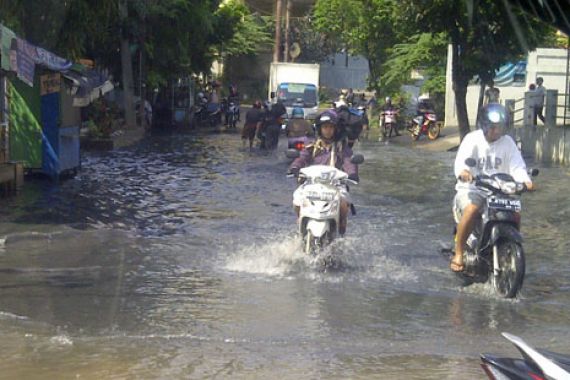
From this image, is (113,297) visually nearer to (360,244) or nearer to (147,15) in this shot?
(360,244)

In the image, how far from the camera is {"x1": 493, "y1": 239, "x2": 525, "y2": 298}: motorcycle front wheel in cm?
812

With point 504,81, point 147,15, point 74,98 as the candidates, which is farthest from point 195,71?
point 74,98

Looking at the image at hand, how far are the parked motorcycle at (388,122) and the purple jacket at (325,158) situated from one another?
25180 mm

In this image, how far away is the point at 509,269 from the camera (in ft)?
27.3

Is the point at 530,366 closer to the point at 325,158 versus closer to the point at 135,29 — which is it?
the point at 325,158

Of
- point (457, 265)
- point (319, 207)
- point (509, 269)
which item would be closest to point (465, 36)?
point (319, 207)

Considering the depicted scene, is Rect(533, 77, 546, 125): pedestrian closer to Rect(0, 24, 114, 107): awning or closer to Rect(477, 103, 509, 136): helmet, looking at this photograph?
Rect(0, 24, 114, 107): awning

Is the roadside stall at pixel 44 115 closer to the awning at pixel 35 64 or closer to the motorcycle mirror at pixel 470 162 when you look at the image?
Answer: the awning at pixel 35 64

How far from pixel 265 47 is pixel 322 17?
39.5 feet

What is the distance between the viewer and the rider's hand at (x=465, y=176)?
845 cm

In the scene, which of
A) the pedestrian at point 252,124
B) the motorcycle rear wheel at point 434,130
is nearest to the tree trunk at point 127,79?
the pedestrian at point 252,124

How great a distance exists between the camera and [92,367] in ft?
20.4

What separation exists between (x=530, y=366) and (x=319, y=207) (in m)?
5.11

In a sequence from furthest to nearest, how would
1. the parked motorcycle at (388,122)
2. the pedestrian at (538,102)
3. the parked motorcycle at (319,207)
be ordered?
1. the parked motorcycle at (388,122)
2. the pedestrian at (538,102)
3. the parked motorcycle at (319,207)
